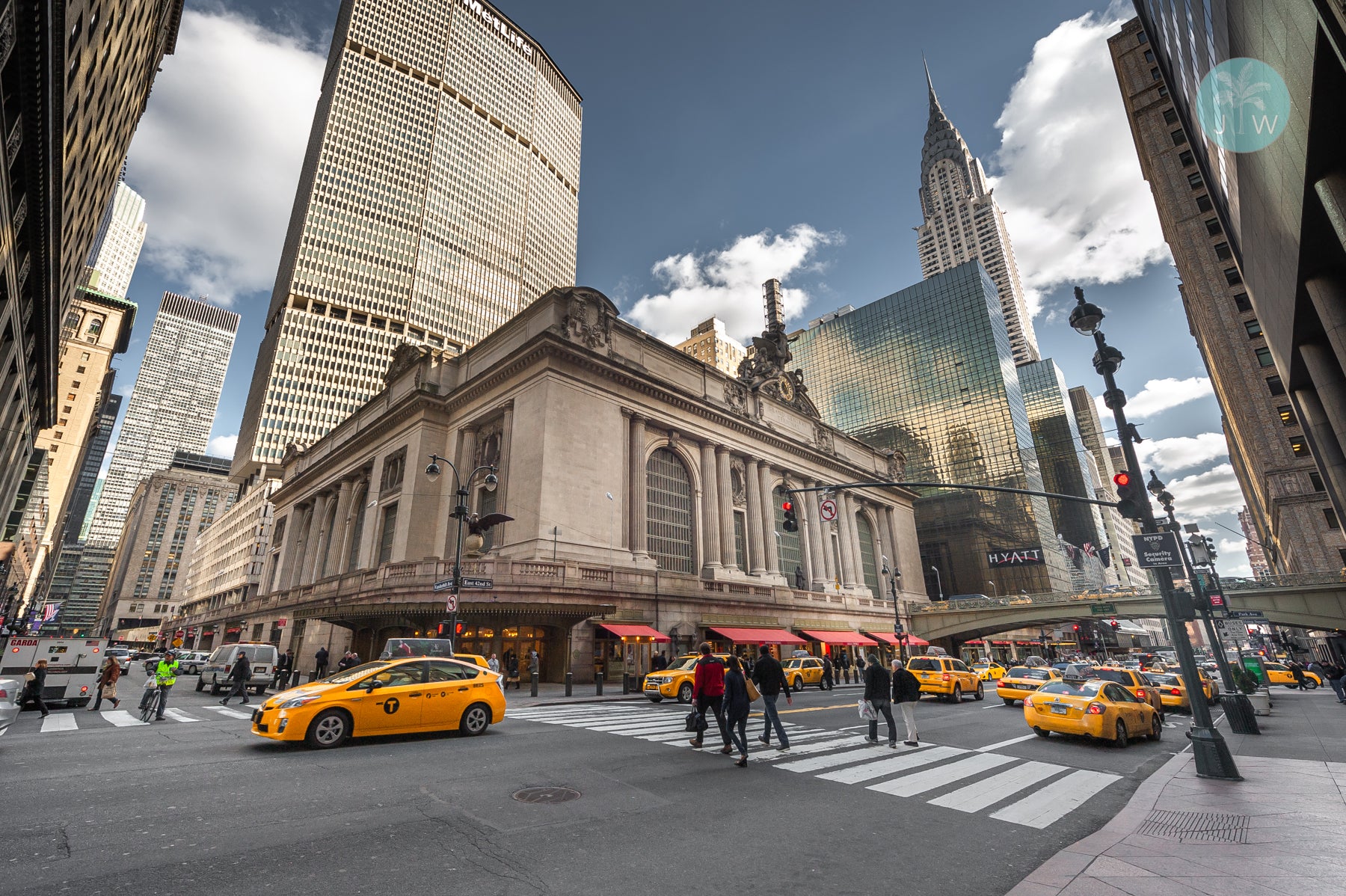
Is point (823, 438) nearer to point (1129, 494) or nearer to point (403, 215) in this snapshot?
point (1129, 494)

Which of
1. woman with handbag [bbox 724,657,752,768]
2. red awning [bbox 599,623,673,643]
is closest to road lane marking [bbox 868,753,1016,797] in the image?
woman with handbag [bbox 724,657,752,768]

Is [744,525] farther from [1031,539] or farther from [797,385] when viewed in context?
[1031,539]

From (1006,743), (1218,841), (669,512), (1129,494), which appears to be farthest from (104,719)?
(669,512)

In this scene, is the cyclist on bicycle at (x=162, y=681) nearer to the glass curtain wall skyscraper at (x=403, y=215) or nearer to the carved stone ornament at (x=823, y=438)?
the carved stone ornament at (x=823, y=438)

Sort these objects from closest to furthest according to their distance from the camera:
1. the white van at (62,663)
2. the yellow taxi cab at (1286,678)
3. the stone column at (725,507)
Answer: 1. the white van at (62,663)
2. the yellow taxi cab at (1286,678)
3. the stone column at (725,507)

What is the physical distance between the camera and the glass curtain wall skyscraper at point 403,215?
89.9m

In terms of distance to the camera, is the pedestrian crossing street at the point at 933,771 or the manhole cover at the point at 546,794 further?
the pedestrian crossing street at the point at 933,771

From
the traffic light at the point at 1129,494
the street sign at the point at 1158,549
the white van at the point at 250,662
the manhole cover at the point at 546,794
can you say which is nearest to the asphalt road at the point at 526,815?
the manhole cover at the point at 546,794

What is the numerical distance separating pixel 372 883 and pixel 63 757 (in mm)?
8234

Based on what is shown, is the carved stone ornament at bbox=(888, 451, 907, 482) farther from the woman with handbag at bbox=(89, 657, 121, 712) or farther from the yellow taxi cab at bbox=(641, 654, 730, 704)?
the woman with handbag at bbox=(89, 657, 121, 712)

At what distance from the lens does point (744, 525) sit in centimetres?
4744

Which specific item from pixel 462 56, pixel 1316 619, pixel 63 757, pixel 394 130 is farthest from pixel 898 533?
pixel 462 56

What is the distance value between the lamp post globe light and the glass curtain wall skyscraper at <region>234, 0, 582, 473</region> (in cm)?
5863

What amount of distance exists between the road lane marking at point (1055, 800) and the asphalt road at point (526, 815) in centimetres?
4
